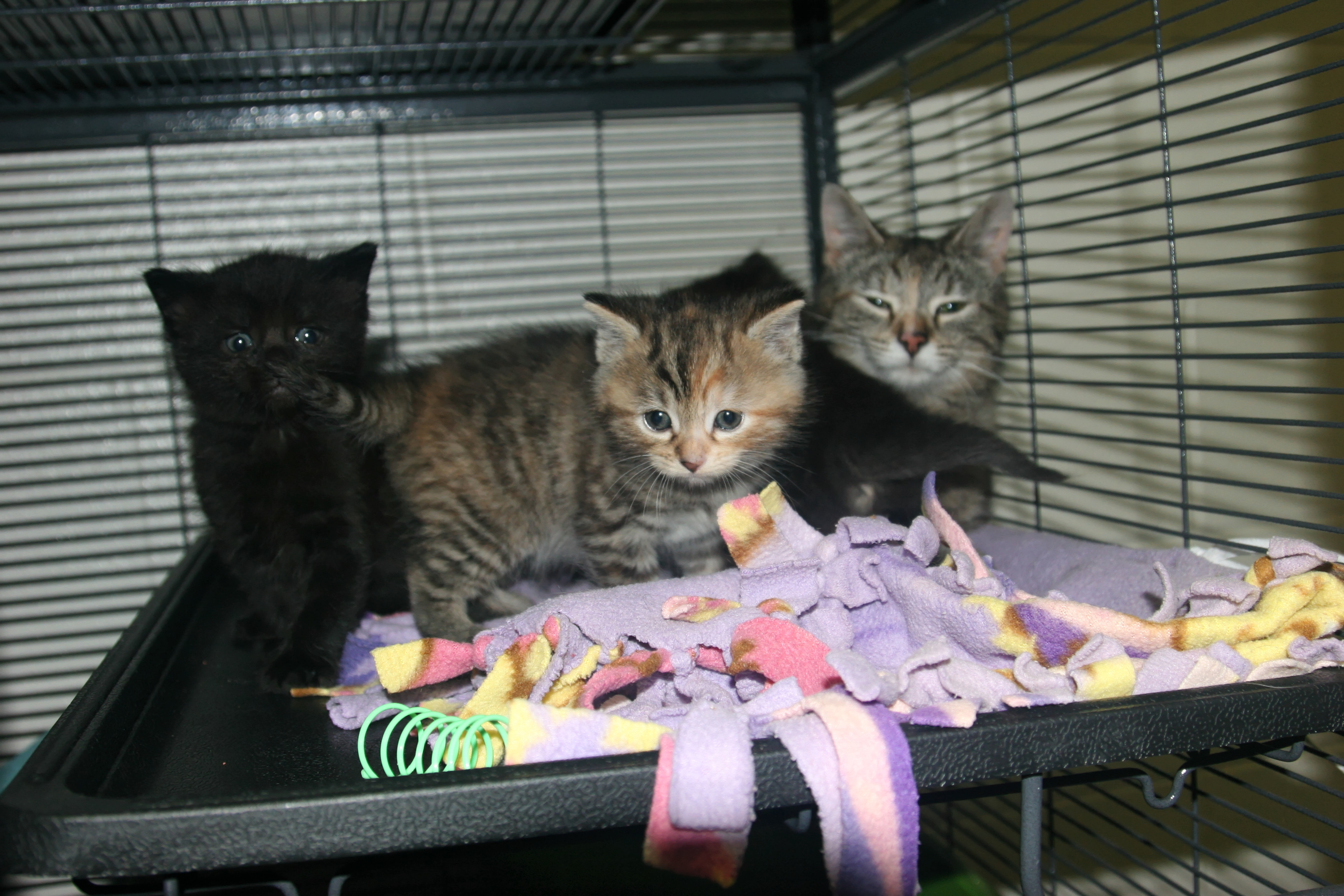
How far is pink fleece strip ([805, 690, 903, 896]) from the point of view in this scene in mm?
765

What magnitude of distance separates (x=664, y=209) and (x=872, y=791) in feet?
5.33

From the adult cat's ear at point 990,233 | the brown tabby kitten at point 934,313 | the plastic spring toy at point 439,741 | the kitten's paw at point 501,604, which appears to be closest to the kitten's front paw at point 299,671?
the plastic spring toy at point 439,741

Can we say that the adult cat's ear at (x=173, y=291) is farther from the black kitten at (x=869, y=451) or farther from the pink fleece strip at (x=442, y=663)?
the black kitten at (x=869, y=451)

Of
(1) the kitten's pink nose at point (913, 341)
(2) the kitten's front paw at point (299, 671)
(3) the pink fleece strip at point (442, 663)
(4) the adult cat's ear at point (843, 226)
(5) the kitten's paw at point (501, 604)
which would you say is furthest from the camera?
(4) the adult cat's ear at point (843, 226)

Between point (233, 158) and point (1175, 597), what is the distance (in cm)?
196

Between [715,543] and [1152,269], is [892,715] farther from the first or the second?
[1152,269]

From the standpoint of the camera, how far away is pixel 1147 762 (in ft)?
6.31

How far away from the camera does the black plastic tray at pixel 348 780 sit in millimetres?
728

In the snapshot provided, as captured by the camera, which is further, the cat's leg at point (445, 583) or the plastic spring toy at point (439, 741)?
the cat's leg at point (445, 583)

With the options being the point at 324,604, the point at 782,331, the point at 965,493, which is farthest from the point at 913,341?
the point at 324,604

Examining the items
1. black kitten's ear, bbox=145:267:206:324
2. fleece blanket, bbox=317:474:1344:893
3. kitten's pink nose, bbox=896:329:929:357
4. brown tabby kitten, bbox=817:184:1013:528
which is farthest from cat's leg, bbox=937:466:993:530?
black kitten's ear, bbox=145:267:206:324

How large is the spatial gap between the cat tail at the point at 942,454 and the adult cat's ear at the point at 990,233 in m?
0.66

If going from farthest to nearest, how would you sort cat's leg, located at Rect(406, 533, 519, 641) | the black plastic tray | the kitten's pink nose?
the kitten's pink nose
cat's leg, located at Rect(406, 533, 519, 641)
the black plastic tray

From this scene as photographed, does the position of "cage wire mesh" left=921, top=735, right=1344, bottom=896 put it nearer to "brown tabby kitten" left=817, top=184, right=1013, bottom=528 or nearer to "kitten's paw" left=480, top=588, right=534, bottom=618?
"brown tabby kitten" left=817, top=184, right=1013, bottom=528
